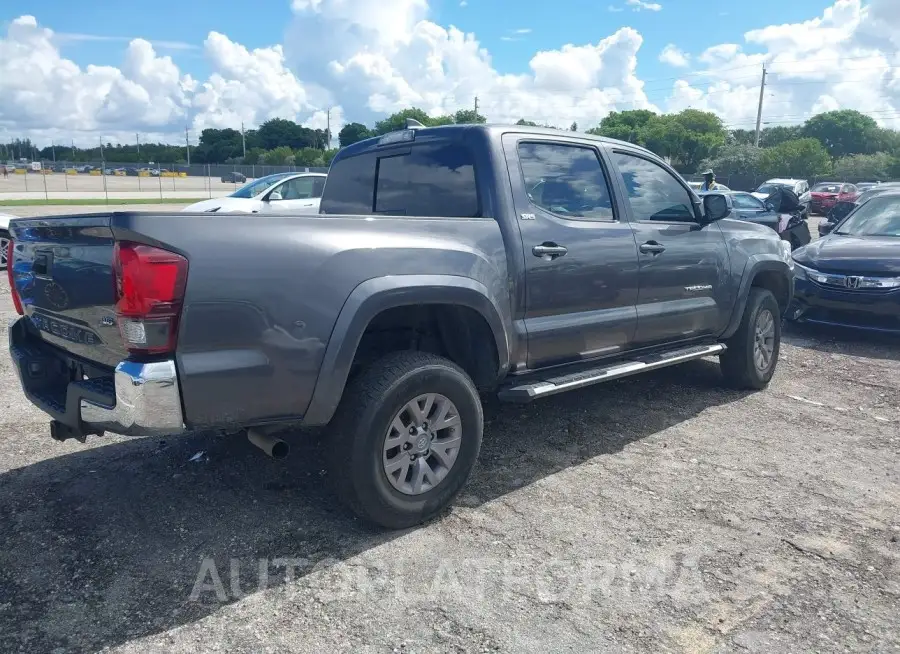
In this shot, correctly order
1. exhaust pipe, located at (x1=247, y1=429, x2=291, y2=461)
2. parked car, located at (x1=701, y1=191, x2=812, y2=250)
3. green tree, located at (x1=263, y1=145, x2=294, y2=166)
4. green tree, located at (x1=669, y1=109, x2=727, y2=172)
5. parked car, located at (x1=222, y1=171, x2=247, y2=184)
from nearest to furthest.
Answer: exhaust pipe, located at (x1=247, y1=429, x2=291, y2=461) < parked car, located at (x1=701, y1=191, x2=812, y2=250) < parked car, located at (x1=222, y1=171, x2=247, y2=184) < green tree, located at (x1=669, y1=109, x2=727, y2=172) < green tree, located at (x1=263, y1=145, x2=294, y2=166)

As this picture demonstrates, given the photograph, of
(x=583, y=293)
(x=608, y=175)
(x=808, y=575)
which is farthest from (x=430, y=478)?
(x=608, y=175)

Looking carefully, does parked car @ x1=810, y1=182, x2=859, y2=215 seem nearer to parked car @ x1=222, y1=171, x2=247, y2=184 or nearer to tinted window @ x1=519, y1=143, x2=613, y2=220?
tinted window @ x1=519, y1=143, x2=613, y2=220

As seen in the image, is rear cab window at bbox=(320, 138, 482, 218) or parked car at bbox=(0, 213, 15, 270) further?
parked car at bbox=(0, 213, 15, 270)

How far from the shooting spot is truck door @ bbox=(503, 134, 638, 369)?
13.5 ft

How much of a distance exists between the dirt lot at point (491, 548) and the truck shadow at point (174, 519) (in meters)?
0.01

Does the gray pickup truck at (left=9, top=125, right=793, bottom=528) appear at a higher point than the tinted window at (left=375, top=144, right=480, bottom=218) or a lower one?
lower

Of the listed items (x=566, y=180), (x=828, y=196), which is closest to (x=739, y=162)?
(x=828, y=196)

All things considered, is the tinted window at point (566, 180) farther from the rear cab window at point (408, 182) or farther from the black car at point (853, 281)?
the black car at point (853, 281)

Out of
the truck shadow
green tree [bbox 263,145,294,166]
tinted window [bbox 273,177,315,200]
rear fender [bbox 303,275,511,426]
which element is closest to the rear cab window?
rear fender [bbox 303,275,511,426]

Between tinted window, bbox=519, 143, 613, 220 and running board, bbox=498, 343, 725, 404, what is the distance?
0.94m

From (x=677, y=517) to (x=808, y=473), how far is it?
1155 mm

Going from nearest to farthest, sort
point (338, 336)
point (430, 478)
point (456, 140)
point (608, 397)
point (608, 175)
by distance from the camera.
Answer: point (338, 336)
point (430, 478)
point (456, 140)
point (608, 175)
point (608, 397)

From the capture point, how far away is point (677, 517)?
382 centimetres

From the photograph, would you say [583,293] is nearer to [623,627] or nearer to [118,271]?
[623,627]
